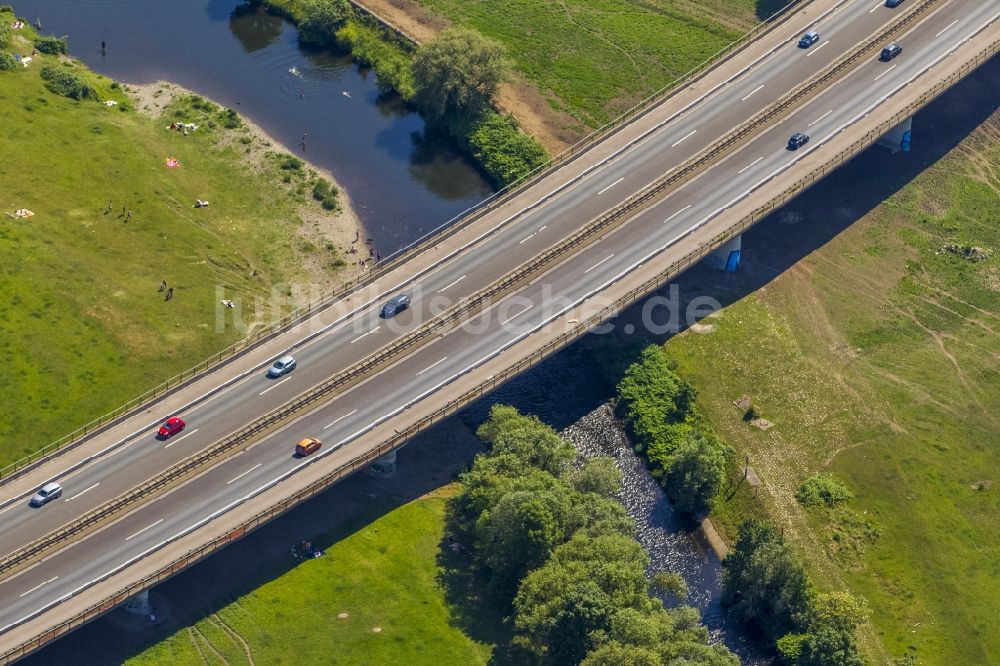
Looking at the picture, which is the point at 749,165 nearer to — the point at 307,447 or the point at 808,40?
the point at 808,40

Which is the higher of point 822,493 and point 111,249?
point 111,249

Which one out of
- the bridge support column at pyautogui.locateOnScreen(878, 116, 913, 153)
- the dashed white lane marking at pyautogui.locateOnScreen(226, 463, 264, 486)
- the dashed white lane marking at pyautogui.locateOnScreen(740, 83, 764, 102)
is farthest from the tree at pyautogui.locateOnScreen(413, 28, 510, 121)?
the dashed white lane marking at pyautogui.locateOnScreen(226, 463, 264, 486)

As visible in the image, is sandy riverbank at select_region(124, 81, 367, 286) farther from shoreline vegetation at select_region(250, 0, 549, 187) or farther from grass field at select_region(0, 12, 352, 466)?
shoreline vegetation at select_region(250, 0, 549, 187)

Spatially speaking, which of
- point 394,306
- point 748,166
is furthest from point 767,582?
point 748,166

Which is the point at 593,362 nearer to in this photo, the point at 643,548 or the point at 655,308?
the point at 655,308

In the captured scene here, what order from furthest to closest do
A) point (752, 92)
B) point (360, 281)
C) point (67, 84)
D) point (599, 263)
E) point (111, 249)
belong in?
point (67, 84), point (752, 92), point (111, 249), point (599, 263), point (360, 281)

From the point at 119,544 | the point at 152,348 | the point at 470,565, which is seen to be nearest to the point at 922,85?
the point at 470,565
